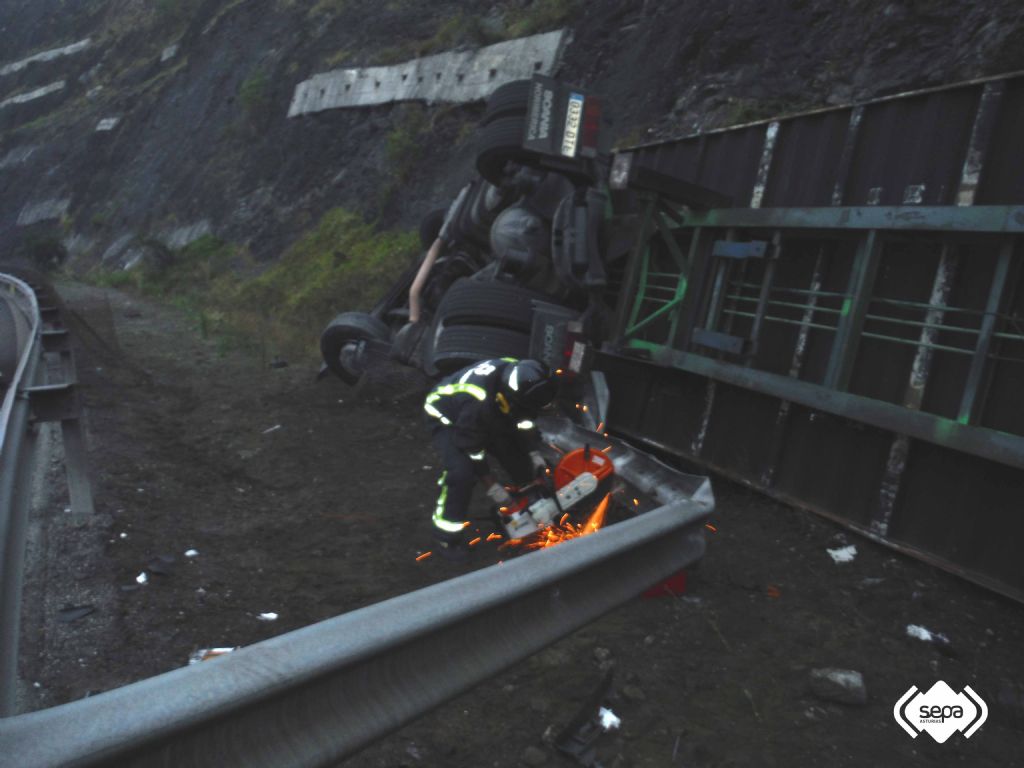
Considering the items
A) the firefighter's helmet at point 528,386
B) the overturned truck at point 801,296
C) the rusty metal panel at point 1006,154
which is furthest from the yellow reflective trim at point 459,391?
the rusty metal panel at point 1006,154

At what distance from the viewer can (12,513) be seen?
8.79 ft

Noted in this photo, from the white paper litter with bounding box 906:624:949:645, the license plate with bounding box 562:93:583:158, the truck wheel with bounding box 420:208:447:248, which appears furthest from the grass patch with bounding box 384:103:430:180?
the white paper litter with bounding box 906:624:949:645

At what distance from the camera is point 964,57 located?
5.93m

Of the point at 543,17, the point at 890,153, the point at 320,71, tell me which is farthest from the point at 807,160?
the point at 320,71

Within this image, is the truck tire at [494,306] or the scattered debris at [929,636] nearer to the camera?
the scattered debris at [929,636]

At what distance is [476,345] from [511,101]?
2.25 m

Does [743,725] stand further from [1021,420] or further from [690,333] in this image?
[690,333]

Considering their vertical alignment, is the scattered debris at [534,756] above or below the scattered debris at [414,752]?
above

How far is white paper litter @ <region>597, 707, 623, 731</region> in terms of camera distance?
263 cm

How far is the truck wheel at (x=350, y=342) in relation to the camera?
7754 millimetres

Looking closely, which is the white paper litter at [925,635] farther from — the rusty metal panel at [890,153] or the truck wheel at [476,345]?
the truck wheel at [476,345]

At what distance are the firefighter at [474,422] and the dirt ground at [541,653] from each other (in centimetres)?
27

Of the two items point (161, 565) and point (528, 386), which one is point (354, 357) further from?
point (161, 565)

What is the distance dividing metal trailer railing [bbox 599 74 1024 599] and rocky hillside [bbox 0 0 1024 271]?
2037mm
